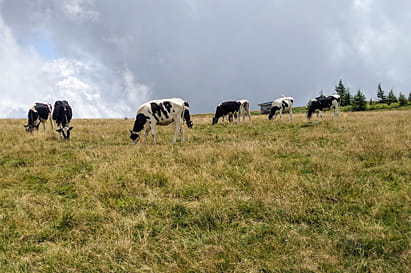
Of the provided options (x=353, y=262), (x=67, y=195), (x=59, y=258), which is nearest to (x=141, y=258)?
(x=59, y=258)

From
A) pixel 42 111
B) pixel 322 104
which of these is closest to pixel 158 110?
pixel 42 111

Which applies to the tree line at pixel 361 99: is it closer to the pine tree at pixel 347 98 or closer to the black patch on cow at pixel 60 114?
the pine tree at pixel 347 98

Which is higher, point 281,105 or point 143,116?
point 281,105

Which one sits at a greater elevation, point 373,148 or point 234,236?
point 373,148

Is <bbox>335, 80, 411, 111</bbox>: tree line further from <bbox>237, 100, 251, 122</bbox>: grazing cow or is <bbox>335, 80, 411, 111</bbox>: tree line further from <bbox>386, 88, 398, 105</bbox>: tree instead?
<bbox>237, 100, 251, 122</bbox>: grazing cow

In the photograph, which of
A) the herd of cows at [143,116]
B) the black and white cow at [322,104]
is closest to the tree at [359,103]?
the black and white cow at [322,104]

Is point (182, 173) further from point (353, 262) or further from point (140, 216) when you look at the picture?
point (353, 262)

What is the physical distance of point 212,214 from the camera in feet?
17.8

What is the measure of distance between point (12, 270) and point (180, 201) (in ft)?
9.96

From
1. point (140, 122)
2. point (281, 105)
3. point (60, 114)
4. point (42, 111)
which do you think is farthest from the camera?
point (281, 105)

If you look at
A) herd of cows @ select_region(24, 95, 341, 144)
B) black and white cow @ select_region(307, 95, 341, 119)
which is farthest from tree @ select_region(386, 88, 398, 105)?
herd of cows @ select_region(24, 95, 341, 144)

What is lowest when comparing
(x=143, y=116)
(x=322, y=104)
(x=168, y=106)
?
(x=143, y=116)

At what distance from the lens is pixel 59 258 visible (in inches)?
169

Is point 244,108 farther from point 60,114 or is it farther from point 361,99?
point 361,99
